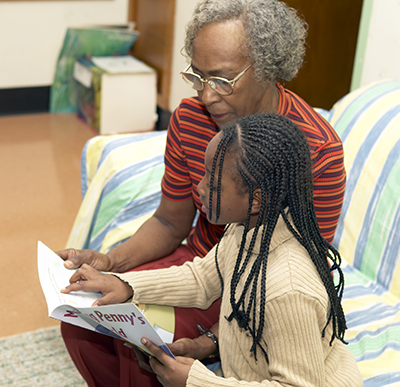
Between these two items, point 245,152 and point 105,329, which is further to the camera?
point 105,329

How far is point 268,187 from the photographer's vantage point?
3.03ft

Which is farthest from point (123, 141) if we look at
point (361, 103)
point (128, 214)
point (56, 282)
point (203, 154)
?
point (56, 282)

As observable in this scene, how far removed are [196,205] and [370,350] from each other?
1.76 feet

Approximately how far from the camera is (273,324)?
0.91 metres

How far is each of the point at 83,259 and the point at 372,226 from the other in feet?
2.63

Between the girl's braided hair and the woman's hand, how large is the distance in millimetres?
422

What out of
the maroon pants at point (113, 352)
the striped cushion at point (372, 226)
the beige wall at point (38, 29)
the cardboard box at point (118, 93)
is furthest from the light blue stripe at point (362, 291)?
the beige wall at point (38, 29)

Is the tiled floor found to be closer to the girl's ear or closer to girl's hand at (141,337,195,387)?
girl's hand at (141,337,195,387)

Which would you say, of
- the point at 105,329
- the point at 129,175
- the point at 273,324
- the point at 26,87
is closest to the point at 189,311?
the point at 105,329

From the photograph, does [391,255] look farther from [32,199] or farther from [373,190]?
[32,199]

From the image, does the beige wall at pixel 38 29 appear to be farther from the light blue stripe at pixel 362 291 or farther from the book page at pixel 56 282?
the light blue stripe at pixel 362 291

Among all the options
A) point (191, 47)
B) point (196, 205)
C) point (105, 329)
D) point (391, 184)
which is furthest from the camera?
point (391, 184)

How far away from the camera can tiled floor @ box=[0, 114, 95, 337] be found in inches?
77.7

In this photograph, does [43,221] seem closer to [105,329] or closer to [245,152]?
[105,329]
